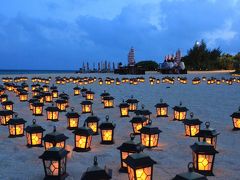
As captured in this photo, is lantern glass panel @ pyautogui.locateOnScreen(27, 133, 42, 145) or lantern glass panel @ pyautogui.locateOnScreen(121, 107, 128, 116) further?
lantern glass panel @ pyautogui.locateOnScreen(121, 107, 128, 116)

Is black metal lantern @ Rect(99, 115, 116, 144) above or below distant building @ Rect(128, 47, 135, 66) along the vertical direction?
below

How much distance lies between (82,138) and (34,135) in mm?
1555

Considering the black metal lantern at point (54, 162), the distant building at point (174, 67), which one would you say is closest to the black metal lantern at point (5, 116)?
the black metal lantern at point (54, 162)

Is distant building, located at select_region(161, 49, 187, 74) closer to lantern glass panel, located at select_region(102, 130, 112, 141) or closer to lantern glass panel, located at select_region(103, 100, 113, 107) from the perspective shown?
lantern glass panel, located at select_region(103, 100, 113, 107)

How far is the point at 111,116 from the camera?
14.8 meters

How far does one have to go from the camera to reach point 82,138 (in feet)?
28.8

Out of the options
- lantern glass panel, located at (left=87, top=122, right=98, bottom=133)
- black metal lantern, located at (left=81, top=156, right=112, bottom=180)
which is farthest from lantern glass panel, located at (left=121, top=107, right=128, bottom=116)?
black metal lantern, located at (left=81, top=156, right=112, bottom=180)

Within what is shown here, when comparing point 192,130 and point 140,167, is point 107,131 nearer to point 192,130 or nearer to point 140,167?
point 192,130

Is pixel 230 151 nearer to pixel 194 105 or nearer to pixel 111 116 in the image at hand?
pixel 111 116

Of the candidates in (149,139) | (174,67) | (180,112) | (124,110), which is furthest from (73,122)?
(174,67)

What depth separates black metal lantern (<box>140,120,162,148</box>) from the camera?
898 centimetres

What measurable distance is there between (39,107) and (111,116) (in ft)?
11.3

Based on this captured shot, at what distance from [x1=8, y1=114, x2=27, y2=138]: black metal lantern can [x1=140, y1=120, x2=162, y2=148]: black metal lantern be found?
4202 mm

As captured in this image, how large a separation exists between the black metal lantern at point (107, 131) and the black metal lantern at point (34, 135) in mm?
1804
